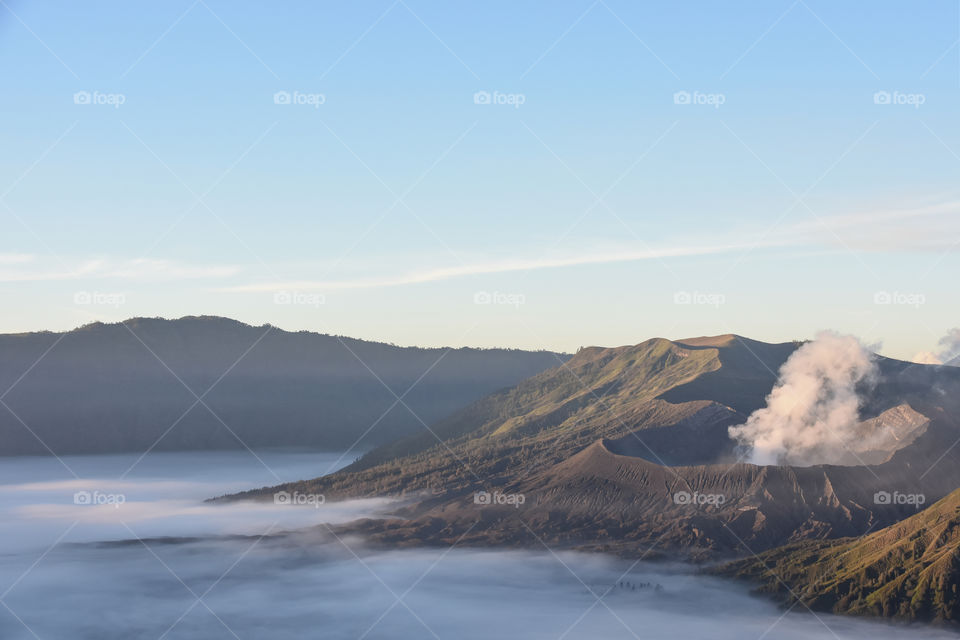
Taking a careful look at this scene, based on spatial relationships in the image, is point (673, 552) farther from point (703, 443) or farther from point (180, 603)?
point (180, 603)

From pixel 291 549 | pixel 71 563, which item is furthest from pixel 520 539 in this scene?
pixel 71 563

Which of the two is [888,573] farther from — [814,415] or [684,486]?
[814,415]

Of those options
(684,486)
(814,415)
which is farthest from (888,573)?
(814,415)

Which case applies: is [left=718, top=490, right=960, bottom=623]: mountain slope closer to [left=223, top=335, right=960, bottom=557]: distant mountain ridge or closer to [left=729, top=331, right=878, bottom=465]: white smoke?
[left=223, top=335, right=960, bottom=557]: distant mountain ridge

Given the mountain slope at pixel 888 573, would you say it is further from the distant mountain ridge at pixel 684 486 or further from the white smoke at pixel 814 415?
the white smoke at pixel 814 415

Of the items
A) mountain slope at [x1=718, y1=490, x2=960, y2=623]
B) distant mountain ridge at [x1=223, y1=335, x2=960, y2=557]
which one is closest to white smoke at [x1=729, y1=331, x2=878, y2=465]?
distant mountain ridge at [x1=223, y1=335, x2=960, y2=557]

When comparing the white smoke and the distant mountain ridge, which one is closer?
the distant mountain ridge
